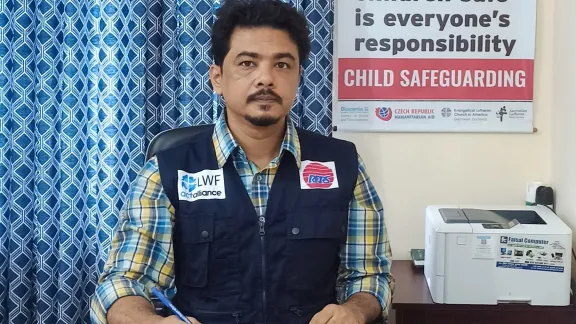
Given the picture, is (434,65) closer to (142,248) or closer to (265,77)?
(265,77)

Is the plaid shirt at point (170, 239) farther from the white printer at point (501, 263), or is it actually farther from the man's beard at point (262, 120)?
the white printer at point (501, 263)

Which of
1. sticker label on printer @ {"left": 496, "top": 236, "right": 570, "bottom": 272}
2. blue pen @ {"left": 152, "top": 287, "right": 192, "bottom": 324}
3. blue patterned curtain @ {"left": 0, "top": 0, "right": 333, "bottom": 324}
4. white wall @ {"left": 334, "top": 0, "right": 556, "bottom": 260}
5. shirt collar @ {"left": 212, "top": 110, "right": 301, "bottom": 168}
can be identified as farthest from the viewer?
white wall @ {"left": 334, "top": 0, "right": 556, "bottom": 260}

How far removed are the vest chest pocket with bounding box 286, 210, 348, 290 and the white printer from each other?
0.52m

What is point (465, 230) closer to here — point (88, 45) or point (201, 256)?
point (201, 256)

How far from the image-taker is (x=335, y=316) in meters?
1.38

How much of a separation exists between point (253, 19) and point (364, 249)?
1.97ft

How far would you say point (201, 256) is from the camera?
152cm

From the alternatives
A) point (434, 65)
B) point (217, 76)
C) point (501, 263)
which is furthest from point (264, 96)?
point (434, 65)

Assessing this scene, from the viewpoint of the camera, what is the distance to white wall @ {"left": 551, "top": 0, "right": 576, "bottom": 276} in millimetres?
2182

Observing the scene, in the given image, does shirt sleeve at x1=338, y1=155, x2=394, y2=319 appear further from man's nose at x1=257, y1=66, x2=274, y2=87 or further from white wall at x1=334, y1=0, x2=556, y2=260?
white wall at x1=334, y1=0, x2=556, y2=260

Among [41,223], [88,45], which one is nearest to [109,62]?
[88,45]

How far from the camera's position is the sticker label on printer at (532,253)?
193 cm

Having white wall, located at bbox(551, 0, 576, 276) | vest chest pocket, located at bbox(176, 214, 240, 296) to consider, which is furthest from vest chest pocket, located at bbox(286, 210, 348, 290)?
white wall, located at bbox(551, 0, 576, 276)

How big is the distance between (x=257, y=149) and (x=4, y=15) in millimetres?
1230
